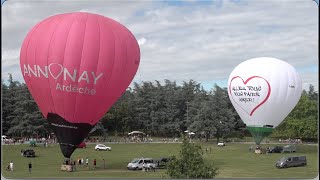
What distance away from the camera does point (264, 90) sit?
3900cm

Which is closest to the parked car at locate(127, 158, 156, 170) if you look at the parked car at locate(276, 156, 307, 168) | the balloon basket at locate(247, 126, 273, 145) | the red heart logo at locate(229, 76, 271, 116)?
the parked car at locate(276, 156, 307, 168)

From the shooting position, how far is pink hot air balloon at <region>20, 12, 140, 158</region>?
2247 cm

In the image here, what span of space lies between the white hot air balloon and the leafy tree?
24.8m

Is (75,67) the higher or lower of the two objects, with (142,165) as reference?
higher

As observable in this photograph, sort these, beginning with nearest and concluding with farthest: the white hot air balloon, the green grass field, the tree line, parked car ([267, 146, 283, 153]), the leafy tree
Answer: the leafy tree, the green grass field, the white hot air balloon, parked car ([267, 146, 283, 153]), the tree line

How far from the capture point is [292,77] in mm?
39969

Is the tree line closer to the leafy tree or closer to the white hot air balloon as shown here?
the white hot air balloon

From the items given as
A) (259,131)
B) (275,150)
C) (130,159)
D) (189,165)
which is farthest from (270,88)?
(189,165)

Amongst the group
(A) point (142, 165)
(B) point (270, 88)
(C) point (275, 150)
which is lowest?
(A) point (142, 165)

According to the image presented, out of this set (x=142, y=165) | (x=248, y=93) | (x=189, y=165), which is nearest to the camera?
(x=189, y=165)

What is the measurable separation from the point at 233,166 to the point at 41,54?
54.4 feet

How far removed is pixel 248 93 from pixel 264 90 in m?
1.29

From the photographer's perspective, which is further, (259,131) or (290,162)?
(259,131)

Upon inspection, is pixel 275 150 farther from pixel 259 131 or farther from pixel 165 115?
pixel 165 115
